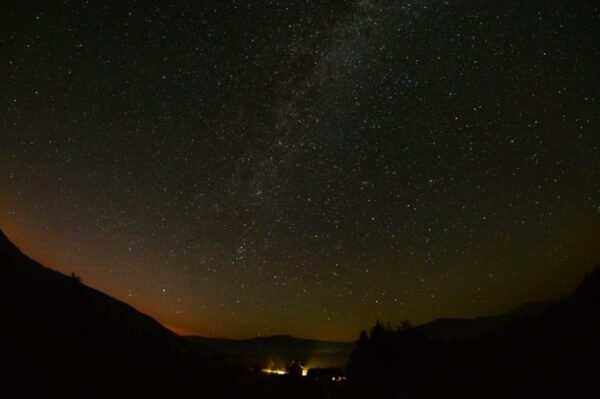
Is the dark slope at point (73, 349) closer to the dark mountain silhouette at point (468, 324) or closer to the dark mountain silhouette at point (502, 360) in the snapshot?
the dark mountain silhouette at point (502, 360)

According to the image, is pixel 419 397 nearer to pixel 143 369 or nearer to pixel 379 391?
pixel 379 391

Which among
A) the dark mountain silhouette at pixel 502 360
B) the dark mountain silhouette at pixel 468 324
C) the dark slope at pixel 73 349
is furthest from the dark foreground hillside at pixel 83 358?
the dark mountain silhouette at pixel 468 324

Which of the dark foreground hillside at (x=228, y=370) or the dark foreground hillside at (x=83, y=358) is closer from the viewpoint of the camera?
the dark foreground hillside at (x=83, y=358)

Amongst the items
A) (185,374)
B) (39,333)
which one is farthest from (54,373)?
(185,374)

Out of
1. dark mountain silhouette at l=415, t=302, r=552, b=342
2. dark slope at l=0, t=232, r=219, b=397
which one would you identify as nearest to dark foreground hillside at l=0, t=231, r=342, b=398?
dark slope at l=0, t=232, r=219, b=397

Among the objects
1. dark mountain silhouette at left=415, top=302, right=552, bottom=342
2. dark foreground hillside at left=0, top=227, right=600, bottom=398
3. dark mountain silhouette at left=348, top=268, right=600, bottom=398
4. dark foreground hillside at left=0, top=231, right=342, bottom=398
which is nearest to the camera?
dark foreground hillside at left=0, top=231, right=342, bottom=398

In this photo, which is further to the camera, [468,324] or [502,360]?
[468,324]

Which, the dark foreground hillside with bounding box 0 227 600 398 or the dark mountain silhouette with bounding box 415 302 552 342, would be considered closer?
the dark foreground hillside with bounding box 0 227 600 398

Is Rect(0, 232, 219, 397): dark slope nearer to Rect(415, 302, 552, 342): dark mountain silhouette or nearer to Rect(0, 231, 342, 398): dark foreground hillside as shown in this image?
Rect(0, 231, 342, 398): dark foreground hillside

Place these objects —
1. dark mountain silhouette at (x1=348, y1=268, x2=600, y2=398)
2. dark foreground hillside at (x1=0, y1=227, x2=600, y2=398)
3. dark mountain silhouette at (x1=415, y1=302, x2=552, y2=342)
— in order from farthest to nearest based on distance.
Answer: dark mountain silhouette at (x1=415, y1=302, x2=552, y2=342)
dark mountain silhouette at (x1=348, y1=268, x2=600, y2=398)
dark foreground hillside at (x1=0, y1=227, x2=600, y2=398)

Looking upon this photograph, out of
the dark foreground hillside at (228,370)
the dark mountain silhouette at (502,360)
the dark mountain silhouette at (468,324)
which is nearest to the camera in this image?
the dark foreground hillside at (228,370)

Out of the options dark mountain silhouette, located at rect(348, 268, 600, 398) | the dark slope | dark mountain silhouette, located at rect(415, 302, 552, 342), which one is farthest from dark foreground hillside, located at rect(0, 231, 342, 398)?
dark mountain silhouette, located at rect(415, 302, 552, 342)

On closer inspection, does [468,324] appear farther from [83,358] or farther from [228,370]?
[83,358]

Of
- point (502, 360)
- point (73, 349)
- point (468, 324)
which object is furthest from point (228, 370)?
point (468, 324)
